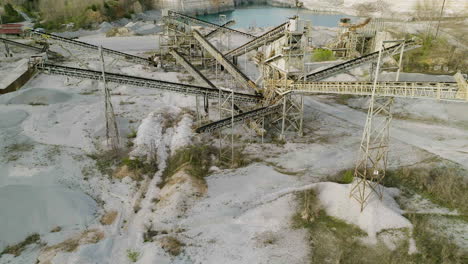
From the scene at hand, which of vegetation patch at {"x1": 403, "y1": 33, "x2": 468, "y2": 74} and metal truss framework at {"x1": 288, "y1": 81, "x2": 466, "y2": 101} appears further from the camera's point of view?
vegetation patch at {"x1": 403, "y1": 33, "x2": 468, "y2": 74}

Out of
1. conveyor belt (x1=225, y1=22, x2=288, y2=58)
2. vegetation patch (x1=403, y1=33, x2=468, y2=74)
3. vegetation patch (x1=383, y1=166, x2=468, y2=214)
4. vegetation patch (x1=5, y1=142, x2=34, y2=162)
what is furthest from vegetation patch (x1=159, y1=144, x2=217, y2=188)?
vegetation patch (x1=403, y1=33, x2=468, y2=74)

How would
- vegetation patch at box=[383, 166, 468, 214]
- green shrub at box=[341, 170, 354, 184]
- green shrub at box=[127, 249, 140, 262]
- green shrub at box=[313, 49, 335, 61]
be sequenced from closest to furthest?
green shrub at box=[127, 249, 140, 262]
vegetation patch at box=[383, 166, 468, 214]
green shrub at box=[341, 170, 354, 184]
green shrub at box=[313, 49, 335, 61]

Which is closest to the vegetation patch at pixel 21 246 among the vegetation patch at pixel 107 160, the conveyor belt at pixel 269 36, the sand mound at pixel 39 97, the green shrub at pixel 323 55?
the vegetation patch at pixel 107 160

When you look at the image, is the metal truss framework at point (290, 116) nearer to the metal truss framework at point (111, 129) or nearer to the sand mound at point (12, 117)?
the metal truss framework at point (111, 129)

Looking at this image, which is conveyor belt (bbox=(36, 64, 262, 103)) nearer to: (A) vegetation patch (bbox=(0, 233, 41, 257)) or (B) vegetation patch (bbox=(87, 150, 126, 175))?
(B) vegetation patch (bbox=(87, 150, 126, 175))

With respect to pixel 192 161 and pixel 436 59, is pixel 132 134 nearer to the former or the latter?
pixel 192 161

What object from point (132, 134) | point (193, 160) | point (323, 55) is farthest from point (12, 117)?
point (323, 55)
